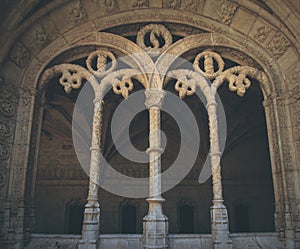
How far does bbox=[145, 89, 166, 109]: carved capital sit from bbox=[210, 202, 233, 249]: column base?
1.58 metres

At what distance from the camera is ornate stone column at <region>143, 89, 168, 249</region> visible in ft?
12.7

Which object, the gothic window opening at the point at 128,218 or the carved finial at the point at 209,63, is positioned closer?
the carved finial at the point at 209,63

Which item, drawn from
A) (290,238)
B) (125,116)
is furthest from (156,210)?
(125,116)

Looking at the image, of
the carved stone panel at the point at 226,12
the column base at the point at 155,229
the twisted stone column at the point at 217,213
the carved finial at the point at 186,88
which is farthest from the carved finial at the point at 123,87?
the carved stone panel at the point at 226,12

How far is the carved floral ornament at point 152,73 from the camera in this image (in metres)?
4.72

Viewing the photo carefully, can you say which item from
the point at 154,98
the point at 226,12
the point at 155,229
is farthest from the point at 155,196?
the point at 226,12

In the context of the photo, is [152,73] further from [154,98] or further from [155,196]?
[155,196]

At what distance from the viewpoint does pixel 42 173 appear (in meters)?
9.55

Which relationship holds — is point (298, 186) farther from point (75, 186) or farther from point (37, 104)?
point (75, 186)

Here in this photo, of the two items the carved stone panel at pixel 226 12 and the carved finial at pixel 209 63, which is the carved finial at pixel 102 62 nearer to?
the carved finial at pixel 209 63

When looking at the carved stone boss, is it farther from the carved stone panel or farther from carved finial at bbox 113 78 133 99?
the carved stone panel

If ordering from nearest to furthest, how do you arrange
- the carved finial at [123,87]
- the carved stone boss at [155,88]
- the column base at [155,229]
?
the column base at [155,229] < the carved stone boss at [155,88] < the carved finial at [123,87]

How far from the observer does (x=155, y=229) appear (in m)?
3.91

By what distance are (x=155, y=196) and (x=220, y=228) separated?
89 cm
